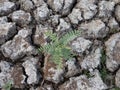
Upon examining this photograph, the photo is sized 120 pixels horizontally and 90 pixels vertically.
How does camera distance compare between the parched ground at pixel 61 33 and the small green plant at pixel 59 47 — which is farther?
the parched ground at pixel 61 33

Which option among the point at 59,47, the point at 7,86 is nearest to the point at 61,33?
the point at 59,47

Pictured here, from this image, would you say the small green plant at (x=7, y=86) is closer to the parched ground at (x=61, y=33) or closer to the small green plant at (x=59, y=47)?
the parched ground at (x=61, y=33)

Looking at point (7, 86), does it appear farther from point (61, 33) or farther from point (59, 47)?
point (61, 33)

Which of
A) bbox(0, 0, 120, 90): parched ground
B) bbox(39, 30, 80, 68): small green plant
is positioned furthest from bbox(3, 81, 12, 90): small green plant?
bbox(39, 30, 80, 68): small green plant

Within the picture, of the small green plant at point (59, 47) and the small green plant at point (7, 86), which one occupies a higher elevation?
the small green plant at point (59, 47)

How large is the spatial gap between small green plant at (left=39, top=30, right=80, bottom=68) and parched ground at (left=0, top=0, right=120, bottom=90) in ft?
0.50

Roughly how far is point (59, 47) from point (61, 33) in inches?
13.8

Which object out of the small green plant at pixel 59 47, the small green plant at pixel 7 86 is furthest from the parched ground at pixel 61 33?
the small green plant at pixel 59 47

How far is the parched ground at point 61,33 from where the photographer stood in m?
3.67

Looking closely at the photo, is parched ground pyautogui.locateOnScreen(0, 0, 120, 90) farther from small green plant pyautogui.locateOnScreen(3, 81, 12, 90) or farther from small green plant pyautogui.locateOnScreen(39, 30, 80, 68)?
small green plant pyautogui.locateOnScreen(39, 30, 80, 68)

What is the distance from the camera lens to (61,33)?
12.7ft

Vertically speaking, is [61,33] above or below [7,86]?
above

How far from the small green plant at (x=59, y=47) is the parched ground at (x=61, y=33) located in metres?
0.15

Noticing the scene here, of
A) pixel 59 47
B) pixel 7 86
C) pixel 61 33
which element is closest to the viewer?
pixel 59 47
